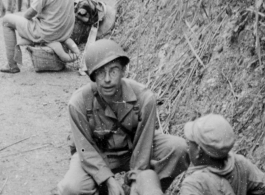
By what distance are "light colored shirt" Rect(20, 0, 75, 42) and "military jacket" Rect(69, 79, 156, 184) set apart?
4194 millimetres

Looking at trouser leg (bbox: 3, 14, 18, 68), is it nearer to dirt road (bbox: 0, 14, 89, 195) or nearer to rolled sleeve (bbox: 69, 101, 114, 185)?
dirt road (bbox: 0, 14, 89, 195)

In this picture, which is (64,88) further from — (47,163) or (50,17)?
(47,163)

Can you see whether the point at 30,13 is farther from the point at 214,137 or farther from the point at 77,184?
the point at 214,137

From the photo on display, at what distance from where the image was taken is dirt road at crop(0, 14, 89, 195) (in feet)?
18.0

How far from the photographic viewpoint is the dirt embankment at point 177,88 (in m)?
4.94

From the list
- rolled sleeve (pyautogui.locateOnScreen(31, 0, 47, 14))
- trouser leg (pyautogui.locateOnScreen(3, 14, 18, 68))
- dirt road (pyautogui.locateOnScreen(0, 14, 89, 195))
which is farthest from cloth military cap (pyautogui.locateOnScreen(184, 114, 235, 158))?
trouser leg (pyautogui.locateOnScreen(3, 14, 18, 68))

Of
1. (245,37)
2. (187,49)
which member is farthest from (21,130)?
(245,37)

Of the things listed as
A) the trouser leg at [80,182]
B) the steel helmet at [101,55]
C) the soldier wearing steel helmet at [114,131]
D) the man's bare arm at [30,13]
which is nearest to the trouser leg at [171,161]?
the soldier wearing steel helmet at [114,131]

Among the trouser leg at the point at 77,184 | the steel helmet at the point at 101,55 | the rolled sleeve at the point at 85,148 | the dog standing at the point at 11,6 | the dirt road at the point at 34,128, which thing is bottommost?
the dog standing at the point at 11,6

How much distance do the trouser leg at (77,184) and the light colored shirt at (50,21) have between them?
4.41 m

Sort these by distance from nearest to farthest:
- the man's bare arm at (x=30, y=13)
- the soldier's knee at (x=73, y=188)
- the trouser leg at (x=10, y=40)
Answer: the soldier's knee at (x=73, y=188) < the man's bare arm at (x=30, y=13) < the trouser leg at (x=10, y=40)

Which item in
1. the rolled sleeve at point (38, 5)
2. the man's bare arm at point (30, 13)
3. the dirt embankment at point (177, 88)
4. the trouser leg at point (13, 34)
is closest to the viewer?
the dirt embankment at point (177, 88)

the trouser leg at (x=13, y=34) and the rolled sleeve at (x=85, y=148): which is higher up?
the rolled sleeve at (x=85, y=148)

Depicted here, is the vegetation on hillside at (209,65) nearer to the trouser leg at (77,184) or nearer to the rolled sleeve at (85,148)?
the rolled sleeve at (85,148)
